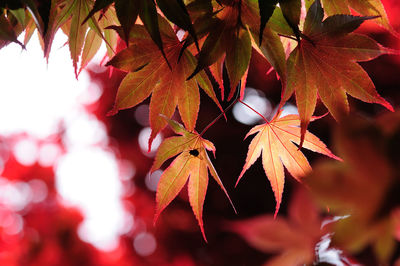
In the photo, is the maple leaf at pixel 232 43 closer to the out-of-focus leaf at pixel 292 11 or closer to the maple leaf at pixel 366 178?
the out-of-focus leaf at pixel 292 11

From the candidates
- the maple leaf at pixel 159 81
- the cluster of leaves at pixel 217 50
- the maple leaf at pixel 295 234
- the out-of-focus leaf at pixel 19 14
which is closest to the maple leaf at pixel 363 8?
the cluster of leaves at pixel 217 50

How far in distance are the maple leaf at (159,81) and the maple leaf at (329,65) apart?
0.47 ft

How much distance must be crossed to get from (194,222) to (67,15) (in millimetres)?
4032

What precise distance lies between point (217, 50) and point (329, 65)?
18 centimetres

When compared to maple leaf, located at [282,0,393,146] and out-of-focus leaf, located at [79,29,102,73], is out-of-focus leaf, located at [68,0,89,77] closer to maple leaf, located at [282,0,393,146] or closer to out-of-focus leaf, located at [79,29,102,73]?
out-of-focus leaf, located at [79,29,102,73]

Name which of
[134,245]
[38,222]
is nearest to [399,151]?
[38,222]

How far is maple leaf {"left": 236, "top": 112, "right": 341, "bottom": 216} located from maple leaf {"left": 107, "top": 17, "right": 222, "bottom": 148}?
0.15m

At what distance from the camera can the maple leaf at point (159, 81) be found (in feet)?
1.99

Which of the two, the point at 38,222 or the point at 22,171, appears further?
the point at 22,171

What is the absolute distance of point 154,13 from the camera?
53cm

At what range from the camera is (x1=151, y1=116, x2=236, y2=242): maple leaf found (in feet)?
2.13

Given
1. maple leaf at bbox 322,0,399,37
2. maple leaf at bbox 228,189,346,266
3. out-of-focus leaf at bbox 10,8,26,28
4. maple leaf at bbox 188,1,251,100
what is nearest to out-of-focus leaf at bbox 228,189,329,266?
maple leaf at bbox 228,189,346,266

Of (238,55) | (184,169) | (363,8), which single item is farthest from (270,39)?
(184,169)

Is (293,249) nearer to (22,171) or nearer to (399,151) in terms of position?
(399,151)
